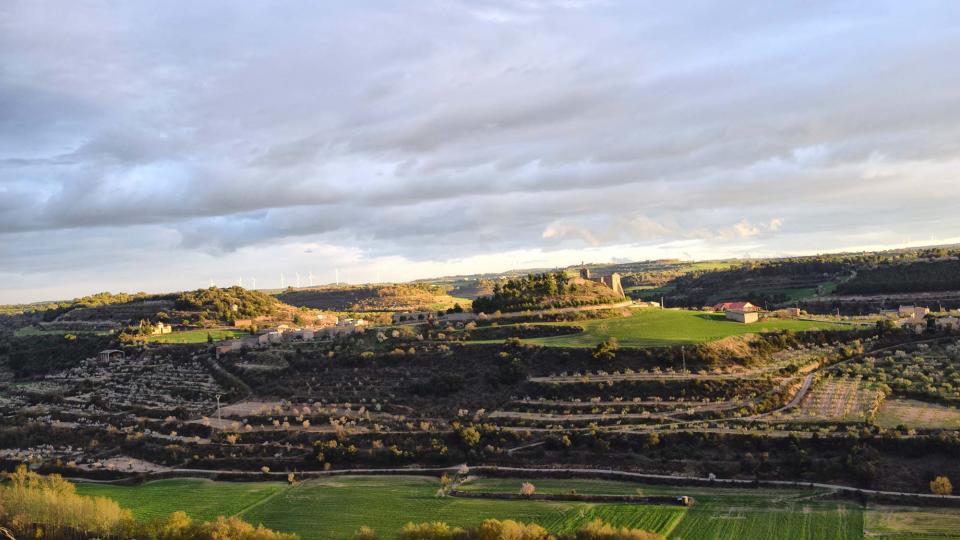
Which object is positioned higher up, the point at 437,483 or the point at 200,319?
the point at 200,319

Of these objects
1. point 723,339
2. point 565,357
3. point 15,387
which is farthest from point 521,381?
point 15,387

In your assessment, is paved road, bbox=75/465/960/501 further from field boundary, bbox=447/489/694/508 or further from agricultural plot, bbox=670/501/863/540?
field boundary, bbox=447/489/694/508

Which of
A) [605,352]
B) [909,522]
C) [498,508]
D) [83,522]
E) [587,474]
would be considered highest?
[605,352]

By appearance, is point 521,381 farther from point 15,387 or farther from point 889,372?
point 15,387

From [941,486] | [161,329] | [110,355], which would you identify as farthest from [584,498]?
[161,329]

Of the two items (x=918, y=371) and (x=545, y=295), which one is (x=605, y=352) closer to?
(x=918, y=371)
